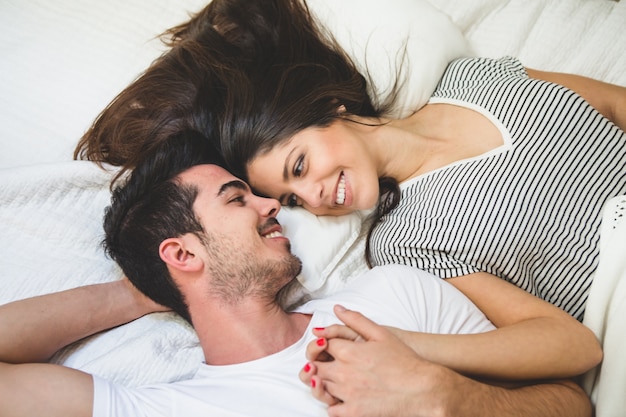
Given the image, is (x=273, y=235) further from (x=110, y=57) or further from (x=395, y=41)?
(x=110, y=57)

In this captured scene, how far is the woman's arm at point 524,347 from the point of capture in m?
1.15

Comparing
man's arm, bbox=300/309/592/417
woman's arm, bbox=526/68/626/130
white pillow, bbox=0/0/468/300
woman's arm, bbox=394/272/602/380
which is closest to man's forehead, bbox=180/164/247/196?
white pillow, bbox=0/0/468/300

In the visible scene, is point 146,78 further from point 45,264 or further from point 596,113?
point 596,113

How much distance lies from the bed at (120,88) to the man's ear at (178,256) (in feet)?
0.73

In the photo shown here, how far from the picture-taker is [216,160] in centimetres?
149

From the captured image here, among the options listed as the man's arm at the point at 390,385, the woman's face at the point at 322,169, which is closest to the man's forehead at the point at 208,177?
the woman's face at the point at 322,169

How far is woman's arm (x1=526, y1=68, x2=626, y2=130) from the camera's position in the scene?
1.59 m

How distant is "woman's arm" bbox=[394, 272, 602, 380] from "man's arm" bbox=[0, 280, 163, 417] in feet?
2.32

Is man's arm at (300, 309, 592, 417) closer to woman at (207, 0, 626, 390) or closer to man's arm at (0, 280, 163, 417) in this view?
woman at (207, 0, 626, 390)

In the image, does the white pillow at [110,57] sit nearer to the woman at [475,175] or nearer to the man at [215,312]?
the woman at [475,175]

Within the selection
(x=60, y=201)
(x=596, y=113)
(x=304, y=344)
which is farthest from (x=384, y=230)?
(x=60, y=201)

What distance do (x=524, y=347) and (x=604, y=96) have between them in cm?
88

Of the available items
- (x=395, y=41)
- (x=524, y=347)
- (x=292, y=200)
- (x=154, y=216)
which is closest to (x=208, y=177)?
(x=154, y=216)

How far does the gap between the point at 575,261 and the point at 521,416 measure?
45 cm
